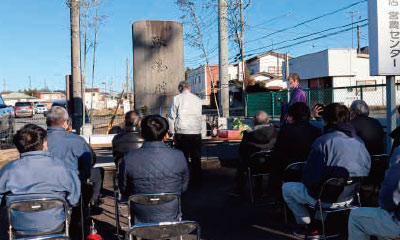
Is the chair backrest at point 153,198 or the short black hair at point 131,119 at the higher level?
the short black hair at point 131,119

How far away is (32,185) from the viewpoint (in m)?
2.89

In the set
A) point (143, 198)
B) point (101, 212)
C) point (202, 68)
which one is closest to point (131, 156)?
point (143, 198)

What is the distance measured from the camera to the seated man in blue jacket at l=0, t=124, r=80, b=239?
2873mm

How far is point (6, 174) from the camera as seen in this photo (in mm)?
2885

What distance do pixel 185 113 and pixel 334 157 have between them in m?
3.03

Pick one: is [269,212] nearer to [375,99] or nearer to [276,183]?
[276,183]

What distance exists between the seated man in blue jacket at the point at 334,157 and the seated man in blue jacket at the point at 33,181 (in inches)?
85.2

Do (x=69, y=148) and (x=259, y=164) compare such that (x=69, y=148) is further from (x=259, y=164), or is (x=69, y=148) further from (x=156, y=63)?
(x=156, y=63)

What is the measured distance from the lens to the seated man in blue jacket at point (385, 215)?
266cm

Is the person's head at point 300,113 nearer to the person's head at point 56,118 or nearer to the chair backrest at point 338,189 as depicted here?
the chair backrest at point 338,189

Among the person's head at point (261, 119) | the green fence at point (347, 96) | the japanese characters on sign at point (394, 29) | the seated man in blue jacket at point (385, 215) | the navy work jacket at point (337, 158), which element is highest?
the japanese characters on sign at point (394, 29)

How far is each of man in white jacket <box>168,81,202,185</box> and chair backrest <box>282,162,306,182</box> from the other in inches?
77.4

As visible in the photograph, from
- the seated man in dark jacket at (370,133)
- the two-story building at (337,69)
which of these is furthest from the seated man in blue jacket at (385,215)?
the two-story building at (337,69)

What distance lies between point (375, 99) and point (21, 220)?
10382 mm
